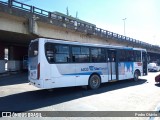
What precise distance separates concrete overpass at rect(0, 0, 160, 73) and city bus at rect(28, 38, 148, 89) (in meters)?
8.39

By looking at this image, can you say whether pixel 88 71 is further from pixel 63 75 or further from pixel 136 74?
pixel 136 74

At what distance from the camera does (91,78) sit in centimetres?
1102

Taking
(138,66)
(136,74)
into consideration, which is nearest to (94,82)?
(136,74)

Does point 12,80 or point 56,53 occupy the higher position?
point 56,53

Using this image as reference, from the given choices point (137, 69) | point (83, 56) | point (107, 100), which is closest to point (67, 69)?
point (83, 56)

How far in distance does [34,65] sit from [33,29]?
34.7 feet

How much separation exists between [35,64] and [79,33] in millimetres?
18040

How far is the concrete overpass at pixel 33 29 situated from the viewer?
1684 cm

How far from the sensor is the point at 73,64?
10023mm

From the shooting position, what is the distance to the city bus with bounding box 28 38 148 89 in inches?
345

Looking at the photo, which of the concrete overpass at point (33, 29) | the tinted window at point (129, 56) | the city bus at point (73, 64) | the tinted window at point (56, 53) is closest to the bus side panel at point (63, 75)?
the city bus at point (73, 64)

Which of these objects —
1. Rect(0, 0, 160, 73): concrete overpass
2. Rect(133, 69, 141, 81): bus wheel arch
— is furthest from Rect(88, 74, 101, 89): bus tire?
Rect(0, 0, 160, 73): concrete overpass

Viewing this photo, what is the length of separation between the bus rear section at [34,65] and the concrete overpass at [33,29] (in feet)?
26.6

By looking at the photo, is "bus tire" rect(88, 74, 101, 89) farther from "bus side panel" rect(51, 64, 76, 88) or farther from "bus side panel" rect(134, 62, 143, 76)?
"bus side panel" rect(134, 62, 143, 76)
